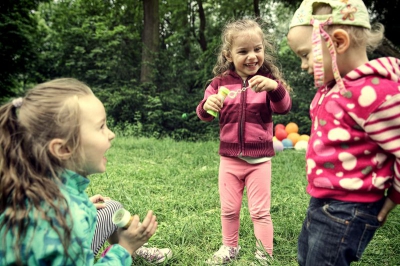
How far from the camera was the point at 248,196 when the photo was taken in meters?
2.59

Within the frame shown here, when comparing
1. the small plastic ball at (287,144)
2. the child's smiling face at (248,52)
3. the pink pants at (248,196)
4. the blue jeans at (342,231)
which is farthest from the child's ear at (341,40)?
the small plastic ball at (287,144)

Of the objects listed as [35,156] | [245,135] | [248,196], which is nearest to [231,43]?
[245,135]

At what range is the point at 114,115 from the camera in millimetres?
9820

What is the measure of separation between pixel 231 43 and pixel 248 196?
976 millimetres

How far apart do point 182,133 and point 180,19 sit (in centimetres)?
628

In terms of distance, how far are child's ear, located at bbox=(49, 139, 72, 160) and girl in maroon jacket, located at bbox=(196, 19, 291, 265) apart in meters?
1.14

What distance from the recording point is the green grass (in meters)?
2.60

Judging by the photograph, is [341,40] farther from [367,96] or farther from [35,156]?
[35,156]

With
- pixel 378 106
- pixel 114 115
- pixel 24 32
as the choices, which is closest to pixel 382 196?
pixel 378 106

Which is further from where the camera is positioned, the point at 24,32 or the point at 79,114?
the point at 24,32

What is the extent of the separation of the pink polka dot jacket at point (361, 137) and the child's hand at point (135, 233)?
0.66 meters

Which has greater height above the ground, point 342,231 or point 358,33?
point 358,33

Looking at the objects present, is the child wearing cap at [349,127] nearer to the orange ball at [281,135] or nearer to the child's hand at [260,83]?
the child's hand at [260,83]

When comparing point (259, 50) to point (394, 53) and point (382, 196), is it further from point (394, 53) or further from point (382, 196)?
point (394, 53)
